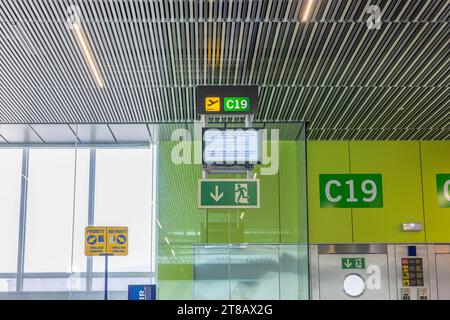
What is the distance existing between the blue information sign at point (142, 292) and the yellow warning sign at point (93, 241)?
0.60 metres

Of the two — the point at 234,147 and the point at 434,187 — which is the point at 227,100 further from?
the point at 434,187

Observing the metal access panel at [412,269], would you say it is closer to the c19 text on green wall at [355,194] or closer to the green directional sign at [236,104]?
the c19 text on green wall at [355,194]

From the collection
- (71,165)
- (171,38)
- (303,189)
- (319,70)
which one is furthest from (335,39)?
(71,165)

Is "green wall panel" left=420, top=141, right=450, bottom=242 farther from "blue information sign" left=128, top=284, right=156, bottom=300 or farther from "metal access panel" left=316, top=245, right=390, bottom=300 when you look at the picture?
"blue information sign" left=128, top=284, right=156, bottom=300

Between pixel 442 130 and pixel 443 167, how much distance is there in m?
0.54

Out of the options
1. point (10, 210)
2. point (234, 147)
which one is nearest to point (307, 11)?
point (234, 147)

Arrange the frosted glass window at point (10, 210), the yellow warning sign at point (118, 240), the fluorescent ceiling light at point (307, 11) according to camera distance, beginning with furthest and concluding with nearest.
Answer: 1. the frosted glass window at point (10, 210)
2. the yellow warning sign at point (118, 240)
3. the fluorescent ceiling light at point (307, 11)

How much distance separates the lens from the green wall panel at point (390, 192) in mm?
8789

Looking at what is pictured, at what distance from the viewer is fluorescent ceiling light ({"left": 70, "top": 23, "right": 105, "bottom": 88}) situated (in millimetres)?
5516

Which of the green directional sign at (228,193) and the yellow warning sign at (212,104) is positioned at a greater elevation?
the yellow warning sign at (212,104)

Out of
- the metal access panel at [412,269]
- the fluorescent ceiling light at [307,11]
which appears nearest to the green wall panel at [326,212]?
the metal access panel at [412,269]

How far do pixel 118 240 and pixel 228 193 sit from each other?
1236 millimetres

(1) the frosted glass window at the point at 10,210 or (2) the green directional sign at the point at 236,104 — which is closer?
(2) the green directional sign at the point at 236,104

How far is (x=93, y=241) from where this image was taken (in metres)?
6.63
